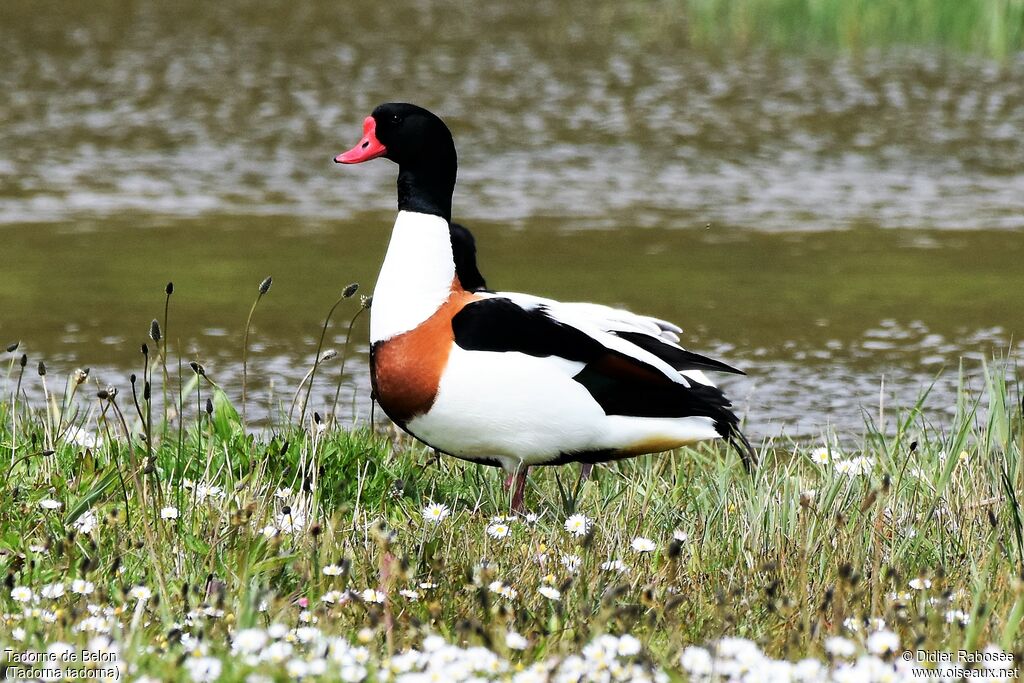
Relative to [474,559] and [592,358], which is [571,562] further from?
[592,358]

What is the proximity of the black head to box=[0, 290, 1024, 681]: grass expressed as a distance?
75cm

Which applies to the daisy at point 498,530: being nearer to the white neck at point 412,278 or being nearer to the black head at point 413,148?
the white neck at point 412,278

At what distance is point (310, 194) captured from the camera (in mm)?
10836

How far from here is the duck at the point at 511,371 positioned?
4.25 metres

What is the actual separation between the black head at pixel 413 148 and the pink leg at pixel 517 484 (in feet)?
2.40

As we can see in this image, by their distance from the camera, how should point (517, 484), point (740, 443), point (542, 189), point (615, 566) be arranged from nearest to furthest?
1. point (615, 566)
2. point (517, 484)
3. point (740, 443)
4. point (542, 189)

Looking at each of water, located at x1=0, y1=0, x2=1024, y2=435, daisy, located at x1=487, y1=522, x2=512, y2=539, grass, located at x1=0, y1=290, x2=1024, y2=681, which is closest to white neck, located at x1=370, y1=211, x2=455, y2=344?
grass, located at x1=0, y1=290, x2=1024, y2=681

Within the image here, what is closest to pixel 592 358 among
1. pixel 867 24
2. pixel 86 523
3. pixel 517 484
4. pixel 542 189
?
pixel 517 484

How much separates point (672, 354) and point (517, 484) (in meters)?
0.56

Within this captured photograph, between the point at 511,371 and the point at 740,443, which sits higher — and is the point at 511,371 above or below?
above

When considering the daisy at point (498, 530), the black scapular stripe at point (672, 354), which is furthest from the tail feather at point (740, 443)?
the daisy at point (498, 530)

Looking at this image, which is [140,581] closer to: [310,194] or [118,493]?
[118,493]

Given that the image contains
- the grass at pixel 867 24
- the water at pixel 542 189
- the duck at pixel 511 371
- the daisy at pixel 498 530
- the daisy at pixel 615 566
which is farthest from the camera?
the grass at pixel 867 24

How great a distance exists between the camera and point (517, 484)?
455cm
